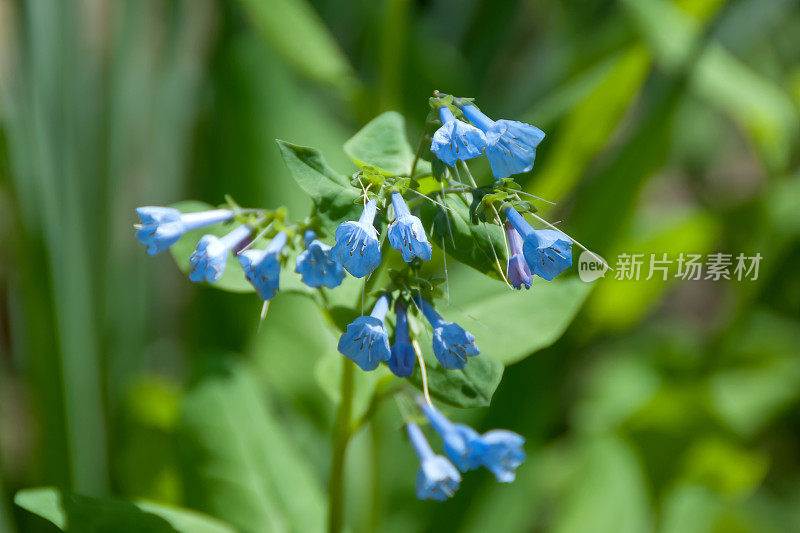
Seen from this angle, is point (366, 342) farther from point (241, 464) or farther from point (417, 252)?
point (241, 464)

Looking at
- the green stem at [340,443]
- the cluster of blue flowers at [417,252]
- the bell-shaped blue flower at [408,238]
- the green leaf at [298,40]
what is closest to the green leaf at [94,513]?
the green stem at [340,443]

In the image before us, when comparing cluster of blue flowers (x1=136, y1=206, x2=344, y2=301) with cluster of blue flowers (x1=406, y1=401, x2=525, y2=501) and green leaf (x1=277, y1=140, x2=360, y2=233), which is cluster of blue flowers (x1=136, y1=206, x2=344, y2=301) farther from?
cluster of blue flowers (x1=406, y1=401, x2=525, y2=501)

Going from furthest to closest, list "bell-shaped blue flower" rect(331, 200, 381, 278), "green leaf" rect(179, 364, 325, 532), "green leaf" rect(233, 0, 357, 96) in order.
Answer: "green leaf" rect(233, 0, 357, 96) → "green leaf" rect(179, 364, 325, 532) → "bell-shaped blue flower" rect(331, 200, 381, 278)

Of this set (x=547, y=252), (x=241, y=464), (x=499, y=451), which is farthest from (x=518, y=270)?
(x=241, y=464)

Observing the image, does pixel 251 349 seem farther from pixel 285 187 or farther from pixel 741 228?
pixel 741 228

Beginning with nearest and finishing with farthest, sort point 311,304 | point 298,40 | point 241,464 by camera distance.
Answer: point 241,464, point 298,40, point 311,304

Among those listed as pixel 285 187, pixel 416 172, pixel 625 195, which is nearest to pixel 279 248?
pixel 416 172

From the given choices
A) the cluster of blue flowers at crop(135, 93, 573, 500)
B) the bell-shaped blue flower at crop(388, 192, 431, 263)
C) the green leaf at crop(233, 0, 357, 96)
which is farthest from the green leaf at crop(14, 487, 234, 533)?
the green leaf at crop(233, 0, 357, 96)
